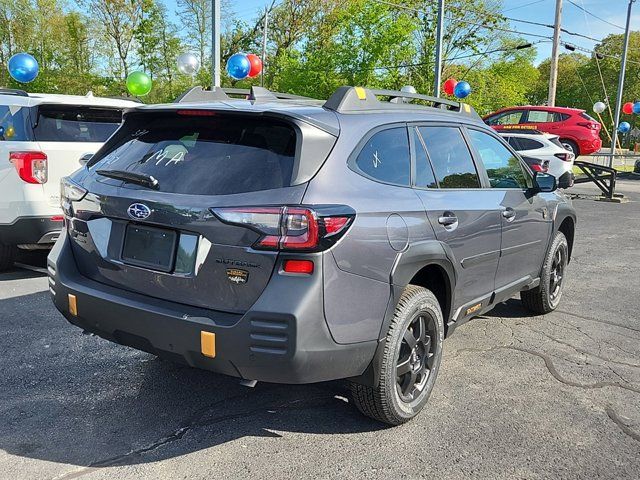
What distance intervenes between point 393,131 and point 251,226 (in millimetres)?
1174

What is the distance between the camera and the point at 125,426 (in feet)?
10.2

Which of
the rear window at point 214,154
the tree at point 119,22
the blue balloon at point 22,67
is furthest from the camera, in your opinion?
the tree at point 119,22

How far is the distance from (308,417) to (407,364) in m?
0.64

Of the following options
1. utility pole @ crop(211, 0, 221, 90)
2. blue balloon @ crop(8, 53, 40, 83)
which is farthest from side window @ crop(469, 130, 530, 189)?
blue balloon @ crop(8, 53, 40, 83)

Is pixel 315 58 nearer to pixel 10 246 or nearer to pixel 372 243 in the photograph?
pixel 10 246

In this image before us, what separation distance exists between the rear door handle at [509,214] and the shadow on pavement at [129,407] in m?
1.66

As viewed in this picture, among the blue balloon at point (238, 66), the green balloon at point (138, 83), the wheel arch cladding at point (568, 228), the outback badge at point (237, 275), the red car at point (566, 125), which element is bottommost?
the wheel arch cladding at point (568, 228)

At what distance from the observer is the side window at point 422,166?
3.37 m

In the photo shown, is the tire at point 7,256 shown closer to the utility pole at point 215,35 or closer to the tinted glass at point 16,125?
the tinted glass at point 16,125

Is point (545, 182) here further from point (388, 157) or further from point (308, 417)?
point (308, 417)

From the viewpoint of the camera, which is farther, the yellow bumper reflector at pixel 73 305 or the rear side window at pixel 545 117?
the rear side window at pixel 545 117

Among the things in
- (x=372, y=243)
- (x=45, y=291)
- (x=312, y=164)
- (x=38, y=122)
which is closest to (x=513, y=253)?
(x=372, y=243)

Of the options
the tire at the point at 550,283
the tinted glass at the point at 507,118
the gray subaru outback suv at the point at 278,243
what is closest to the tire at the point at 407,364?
the gray subaru outback suv at the point at 278,243

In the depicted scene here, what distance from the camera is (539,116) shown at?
1984 cm
